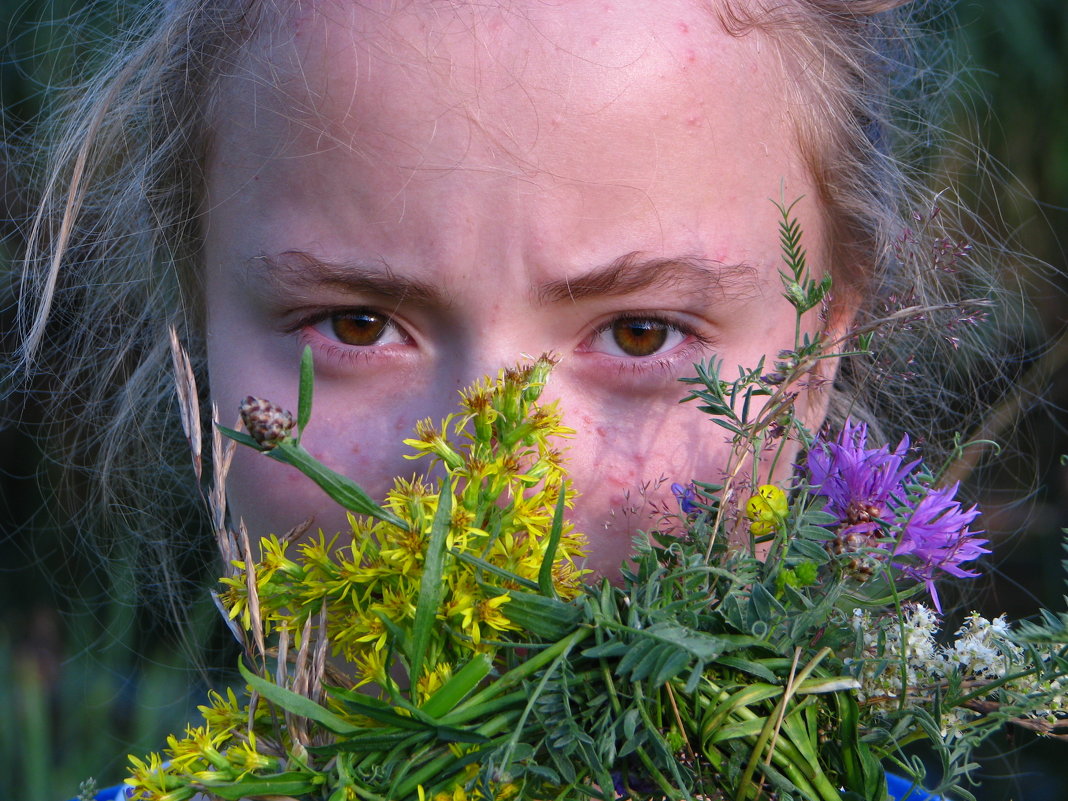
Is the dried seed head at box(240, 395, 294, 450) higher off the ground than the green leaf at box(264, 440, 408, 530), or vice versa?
the dried seed head at box(240, 395, 294, 450)

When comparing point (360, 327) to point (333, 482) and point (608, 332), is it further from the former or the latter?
point (333, 482)

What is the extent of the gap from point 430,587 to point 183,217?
1023 millimetres

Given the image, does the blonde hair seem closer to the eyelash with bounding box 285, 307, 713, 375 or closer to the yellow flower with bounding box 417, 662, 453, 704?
the eyelash with bounding box 285, 307, 713, 375

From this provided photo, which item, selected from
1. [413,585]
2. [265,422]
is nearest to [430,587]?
[413,585]

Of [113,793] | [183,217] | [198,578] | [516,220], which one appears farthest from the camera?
[198,578]

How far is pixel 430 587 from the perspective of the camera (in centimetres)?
66

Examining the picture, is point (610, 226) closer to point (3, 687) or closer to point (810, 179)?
point (810, 179)

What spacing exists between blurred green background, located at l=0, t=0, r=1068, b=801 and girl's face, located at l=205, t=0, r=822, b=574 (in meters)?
1.14

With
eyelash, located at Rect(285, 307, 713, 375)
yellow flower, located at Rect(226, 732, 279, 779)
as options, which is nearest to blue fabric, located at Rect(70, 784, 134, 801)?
eyelash, located at Rect(285, 307, 713, 375)

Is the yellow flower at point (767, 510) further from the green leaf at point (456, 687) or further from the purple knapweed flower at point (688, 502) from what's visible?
the green leaf at point (456, 687)

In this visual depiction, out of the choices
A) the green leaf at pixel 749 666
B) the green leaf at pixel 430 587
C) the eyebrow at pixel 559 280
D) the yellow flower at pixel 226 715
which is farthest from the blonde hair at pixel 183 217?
the yellow flower at pixel 226 715

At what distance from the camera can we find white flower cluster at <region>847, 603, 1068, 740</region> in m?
0.70

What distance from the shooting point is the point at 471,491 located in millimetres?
715

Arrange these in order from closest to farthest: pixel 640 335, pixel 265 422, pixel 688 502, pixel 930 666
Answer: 1. pixel 265 422
2. pixel 930 666
3. pixel 688 502
4. pixel 640 335
